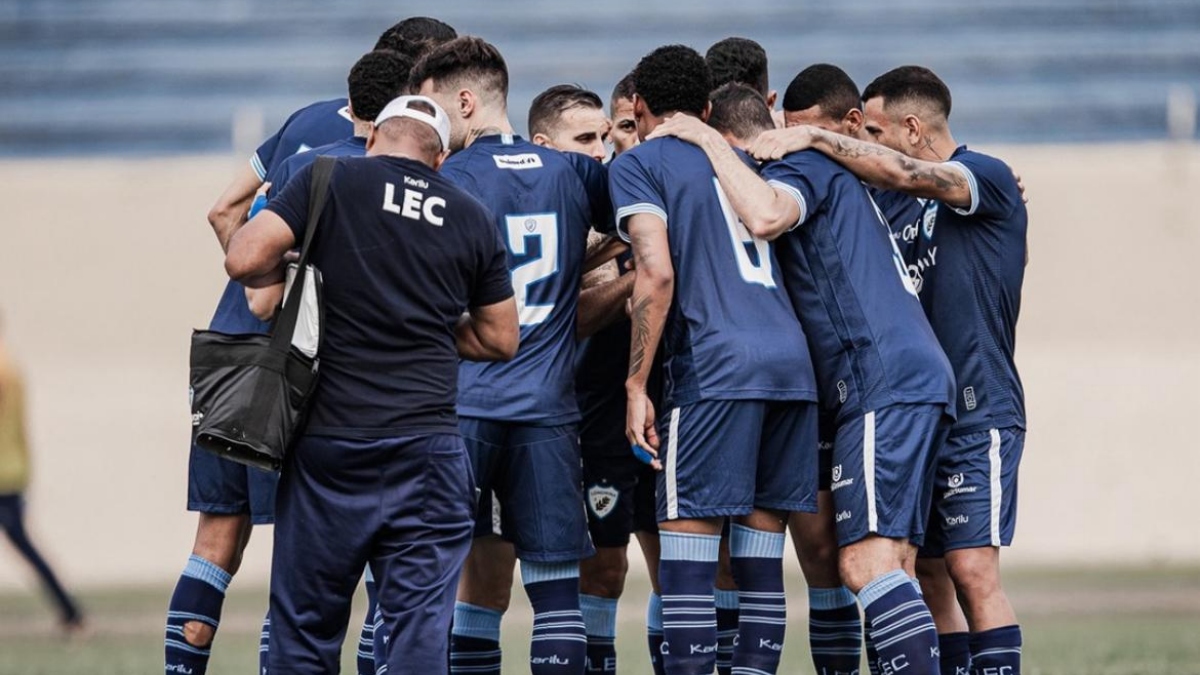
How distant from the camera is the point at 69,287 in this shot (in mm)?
21688

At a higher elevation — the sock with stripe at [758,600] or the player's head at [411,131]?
the player's head at [411,131]

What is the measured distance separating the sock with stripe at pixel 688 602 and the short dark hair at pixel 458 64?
1927 millimetres

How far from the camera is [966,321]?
6598mm

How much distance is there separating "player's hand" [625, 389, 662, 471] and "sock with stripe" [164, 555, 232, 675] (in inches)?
68.8

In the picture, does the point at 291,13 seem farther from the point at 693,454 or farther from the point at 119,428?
the point at 693,454

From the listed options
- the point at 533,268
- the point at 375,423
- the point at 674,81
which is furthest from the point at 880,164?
A: the point at 375,423

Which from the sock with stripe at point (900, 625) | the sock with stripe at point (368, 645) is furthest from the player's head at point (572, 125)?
the sock with stripe at point (900, 625)

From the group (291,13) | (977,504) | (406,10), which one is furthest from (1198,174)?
(977,504)

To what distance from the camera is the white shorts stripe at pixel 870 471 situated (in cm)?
603

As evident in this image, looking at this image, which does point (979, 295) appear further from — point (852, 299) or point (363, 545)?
point (363, 545)

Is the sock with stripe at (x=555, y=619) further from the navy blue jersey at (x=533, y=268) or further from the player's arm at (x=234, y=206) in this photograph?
the player's arm at (x=234, y=206)

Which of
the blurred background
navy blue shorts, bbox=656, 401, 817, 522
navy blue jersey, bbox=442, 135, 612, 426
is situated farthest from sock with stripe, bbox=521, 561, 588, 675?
the blurred background

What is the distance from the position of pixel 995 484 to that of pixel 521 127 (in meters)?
17.1

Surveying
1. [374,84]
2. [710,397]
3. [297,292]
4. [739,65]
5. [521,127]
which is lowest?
[710,397]
